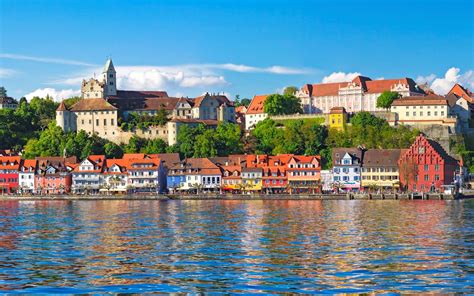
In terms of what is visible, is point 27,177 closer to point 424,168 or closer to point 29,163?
point 29,163

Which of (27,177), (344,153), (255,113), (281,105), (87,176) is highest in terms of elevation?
(281,105)

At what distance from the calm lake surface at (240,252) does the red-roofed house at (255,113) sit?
63.0 metres

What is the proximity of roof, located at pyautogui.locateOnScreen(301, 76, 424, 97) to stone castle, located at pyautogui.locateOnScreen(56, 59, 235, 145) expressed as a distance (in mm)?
13842

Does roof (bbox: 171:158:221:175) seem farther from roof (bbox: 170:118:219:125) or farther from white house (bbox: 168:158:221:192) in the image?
roof (bbox: 170:118:219:125)

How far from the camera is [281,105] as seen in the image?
123m

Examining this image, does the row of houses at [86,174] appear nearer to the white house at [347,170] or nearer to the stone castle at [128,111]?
the stone castle at [128,111]

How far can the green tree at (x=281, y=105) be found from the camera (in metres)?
122

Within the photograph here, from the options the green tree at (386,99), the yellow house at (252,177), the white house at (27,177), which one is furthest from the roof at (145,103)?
the green tree at (386,99)

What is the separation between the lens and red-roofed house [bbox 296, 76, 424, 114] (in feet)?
405

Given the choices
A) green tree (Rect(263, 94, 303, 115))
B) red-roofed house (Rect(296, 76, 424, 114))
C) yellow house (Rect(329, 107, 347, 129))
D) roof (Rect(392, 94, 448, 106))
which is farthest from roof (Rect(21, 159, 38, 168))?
roof (Rect(392, 94, 448, 106))

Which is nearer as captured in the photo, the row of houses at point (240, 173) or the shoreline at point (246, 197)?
the shoreline at point (246, 197)

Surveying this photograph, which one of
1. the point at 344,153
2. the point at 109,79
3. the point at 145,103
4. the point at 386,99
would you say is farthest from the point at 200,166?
the point at 109,79

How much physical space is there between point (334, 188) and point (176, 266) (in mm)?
64468

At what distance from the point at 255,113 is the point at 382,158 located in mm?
34494
